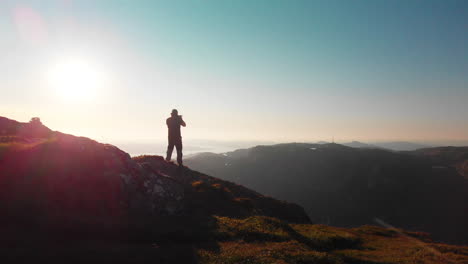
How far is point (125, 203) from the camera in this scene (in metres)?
17.7

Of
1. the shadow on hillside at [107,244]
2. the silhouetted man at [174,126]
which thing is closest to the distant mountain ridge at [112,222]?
the shadow on hillside at [107,244]

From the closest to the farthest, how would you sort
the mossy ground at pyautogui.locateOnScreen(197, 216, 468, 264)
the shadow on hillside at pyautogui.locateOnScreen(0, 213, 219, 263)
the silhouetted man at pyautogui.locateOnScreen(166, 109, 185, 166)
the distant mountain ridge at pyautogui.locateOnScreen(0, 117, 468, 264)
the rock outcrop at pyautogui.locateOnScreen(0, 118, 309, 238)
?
the shadow on hillside at pyautogui.locateOnScreen(0, 213, 219, 263) → the distant mountain ridge at pyautogui.locateOnScreen(0, 117, 468, 264) → the mossy ground at pyautogui.locateOnScreen(197, 216, 468, 264) → the rock outcrop at pyautogui.locateOnScreen(0, 118, 309, 238) → the silhouetted man at pyautogui.locateOnScreen(166, 109, 185, 166)

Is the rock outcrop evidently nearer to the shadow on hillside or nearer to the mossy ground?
the shadow on hillside

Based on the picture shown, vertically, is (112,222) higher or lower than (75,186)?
lower

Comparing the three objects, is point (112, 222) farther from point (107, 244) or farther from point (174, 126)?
point (174, 126)

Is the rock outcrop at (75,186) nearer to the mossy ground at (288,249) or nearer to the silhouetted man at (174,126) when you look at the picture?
the mossy ground at (288,249)

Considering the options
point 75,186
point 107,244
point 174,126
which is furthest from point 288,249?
point 174,126

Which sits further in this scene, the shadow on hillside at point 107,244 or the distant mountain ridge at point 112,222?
the distant mountain ridge at point 112,222

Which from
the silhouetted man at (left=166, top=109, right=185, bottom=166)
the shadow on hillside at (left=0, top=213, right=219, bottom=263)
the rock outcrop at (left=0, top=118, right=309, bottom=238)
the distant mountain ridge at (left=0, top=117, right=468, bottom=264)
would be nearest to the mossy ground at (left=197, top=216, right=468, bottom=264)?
the distant mountain ridge at (left=0, top=117, right=468, bottom=264)

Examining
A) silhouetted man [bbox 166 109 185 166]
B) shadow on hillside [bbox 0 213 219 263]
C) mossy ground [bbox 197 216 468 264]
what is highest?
silhouetted man [bbox 166 109 185 166]

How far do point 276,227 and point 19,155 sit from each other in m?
18.2

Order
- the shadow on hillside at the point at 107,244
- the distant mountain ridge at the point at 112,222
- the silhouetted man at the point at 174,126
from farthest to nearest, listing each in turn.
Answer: the silhouetted man at the point at 174,126 < the distant mountain ridge at the point at 112,222 < the shadow on hillside at the point at 107,244

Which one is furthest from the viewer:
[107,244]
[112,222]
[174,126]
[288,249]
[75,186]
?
[174,126]

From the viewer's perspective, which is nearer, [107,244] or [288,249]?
[107,244]
